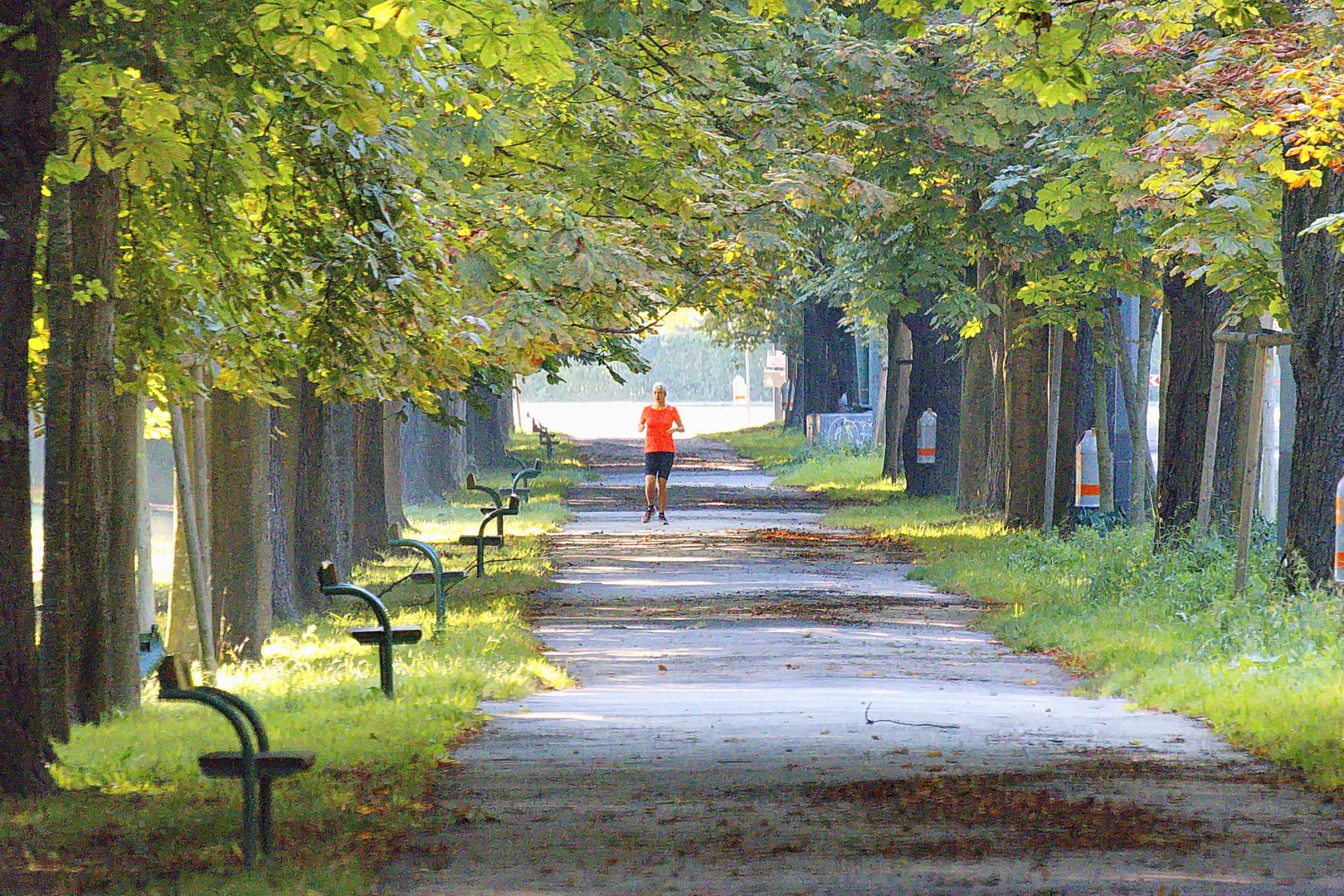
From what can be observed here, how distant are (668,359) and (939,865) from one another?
13326 centimetres

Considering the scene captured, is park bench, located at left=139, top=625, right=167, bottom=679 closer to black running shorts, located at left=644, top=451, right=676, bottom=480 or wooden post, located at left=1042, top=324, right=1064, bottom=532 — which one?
wooden post, located at left=1042, top=324, right=1064, bottom=532

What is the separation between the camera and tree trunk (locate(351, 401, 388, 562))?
23359 millimetres

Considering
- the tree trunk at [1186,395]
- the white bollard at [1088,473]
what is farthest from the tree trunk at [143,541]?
the white bollard at [1088,473]

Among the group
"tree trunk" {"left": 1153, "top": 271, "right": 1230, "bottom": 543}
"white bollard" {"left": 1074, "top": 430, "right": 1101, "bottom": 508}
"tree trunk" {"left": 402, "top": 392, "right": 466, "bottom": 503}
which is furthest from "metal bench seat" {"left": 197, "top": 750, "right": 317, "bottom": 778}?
"tree trunk" {"left": 402, "top": 392, "right": 466, "bottom": 503}

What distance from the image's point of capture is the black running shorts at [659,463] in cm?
2792

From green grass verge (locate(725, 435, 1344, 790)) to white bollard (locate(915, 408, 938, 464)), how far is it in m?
9.39

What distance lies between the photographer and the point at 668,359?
459ft

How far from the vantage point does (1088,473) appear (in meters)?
21.9

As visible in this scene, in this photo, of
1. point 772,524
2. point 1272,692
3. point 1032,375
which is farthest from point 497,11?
point 772,524

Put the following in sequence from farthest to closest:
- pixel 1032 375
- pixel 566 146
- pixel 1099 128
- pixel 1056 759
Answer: pixel 1032 375 → pixel 1099 128 → pixel 566 146 → pixel 1056 759

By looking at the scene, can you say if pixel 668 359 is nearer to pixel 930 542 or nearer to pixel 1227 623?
pixel 930 542

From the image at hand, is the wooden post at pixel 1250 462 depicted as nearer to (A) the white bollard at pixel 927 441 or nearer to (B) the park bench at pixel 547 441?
(A) the white bollard at pixel 927 441

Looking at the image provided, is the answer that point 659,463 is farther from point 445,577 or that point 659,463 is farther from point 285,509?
point 445,577

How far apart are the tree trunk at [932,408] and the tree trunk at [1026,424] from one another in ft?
24.4
